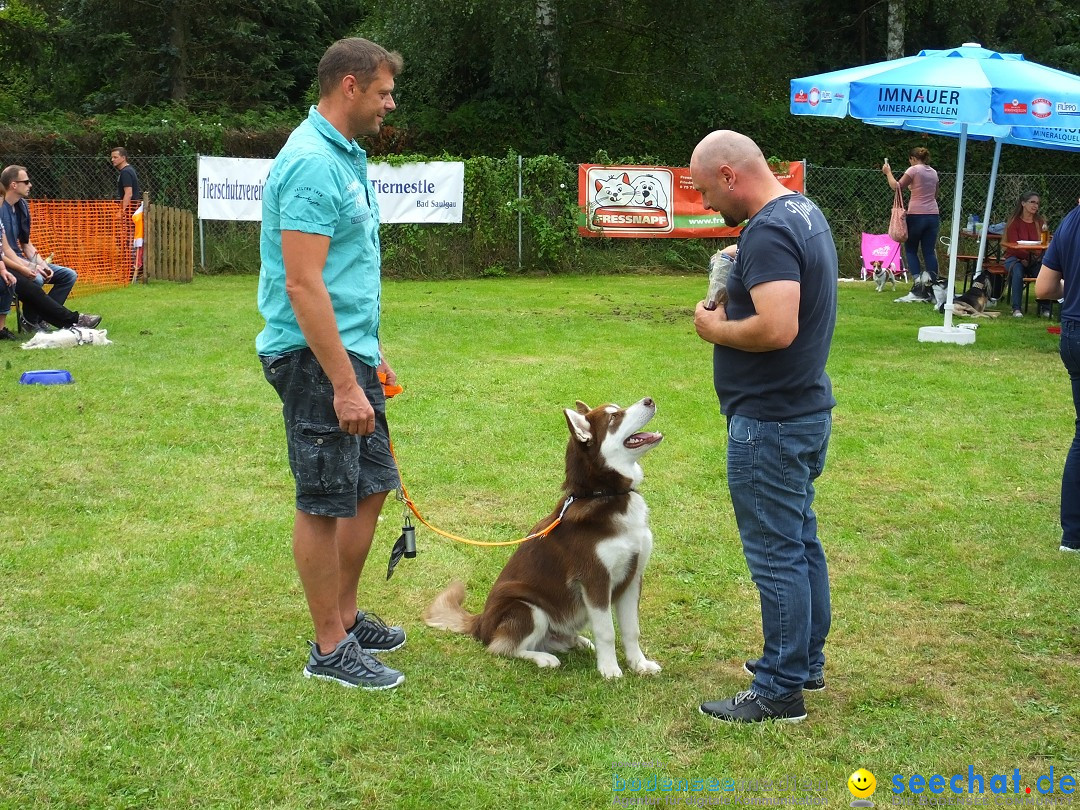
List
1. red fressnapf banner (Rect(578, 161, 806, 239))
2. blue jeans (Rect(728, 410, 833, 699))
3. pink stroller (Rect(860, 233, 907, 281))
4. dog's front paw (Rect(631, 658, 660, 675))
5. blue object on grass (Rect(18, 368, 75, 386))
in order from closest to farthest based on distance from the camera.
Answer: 1. blue jeans (Rect(728, 410, 833, 699))
2. dog's front paw (Rect(631, 658, 660, 675))
3. blue object on grass (Rect(18, 368, 75, 386))
4. pink stroller (Rect(860, 233, 907, 281))
5. red fressnapf banner (Rect(578, 161, 806, 239))

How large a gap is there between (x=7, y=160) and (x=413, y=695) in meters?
19.2

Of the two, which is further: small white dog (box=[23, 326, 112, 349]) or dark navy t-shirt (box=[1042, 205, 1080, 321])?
small white dog (box=[23, 326, 112, 349])

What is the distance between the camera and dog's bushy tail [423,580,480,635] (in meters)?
4.36

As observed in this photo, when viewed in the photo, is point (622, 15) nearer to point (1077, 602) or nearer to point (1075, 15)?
point (1075, 15)

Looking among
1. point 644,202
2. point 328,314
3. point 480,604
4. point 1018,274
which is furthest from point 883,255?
point 328,314

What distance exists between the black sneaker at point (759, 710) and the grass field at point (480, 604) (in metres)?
0.06

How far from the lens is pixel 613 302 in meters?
15.0

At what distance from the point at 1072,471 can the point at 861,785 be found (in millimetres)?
3038

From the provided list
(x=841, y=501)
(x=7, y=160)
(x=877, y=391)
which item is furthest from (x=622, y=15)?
(x=841, y=501)

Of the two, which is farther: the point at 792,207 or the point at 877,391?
the point at 877,391

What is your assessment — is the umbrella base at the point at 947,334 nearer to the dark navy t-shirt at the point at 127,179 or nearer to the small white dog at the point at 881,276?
the small white dog at the point at 881,276

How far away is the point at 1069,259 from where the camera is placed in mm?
5301

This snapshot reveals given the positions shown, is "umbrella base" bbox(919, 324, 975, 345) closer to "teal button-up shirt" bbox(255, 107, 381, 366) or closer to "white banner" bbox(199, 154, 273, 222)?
"teal button-up shirt" bbox(255, 107, 381, 366)

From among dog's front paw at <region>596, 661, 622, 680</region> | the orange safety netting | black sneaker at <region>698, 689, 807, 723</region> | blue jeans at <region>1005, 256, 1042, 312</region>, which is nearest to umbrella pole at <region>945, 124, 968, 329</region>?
blue jeans at <region>1005, 256, 1042, 312</region>
